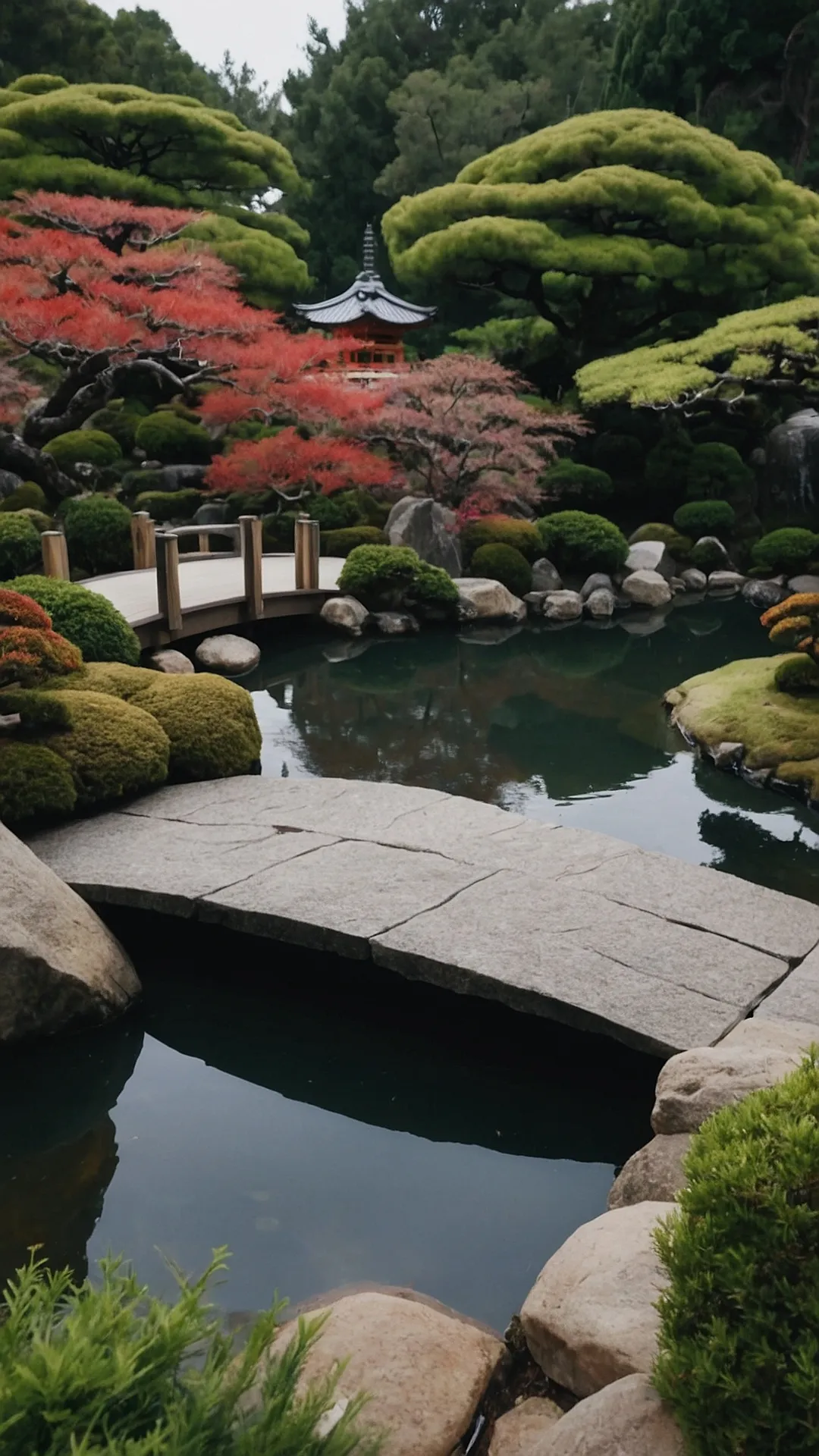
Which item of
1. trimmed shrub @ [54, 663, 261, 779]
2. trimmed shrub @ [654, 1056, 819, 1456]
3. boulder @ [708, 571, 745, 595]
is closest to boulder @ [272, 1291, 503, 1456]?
trimmed shrub @ [654, 1056, 819, 1456]

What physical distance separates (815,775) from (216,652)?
621cm

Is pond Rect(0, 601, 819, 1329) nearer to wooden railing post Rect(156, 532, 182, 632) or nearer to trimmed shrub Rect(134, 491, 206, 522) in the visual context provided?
wooden railing post Rect(156, 532, 182, 632)

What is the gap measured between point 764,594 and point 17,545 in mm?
10715

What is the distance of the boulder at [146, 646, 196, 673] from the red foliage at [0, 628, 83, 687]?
135 inches

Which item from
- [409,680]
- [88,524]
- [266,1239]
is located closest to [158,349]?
[88,524]

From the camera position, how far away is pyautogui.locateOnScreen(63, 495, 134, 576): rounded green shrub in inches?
521

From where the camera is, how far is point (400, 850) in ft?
18.8

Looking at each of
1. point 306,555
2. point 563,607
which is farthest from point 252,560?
point 563,607

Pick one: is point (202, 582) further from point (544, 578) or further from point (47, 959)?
point (47, 959)

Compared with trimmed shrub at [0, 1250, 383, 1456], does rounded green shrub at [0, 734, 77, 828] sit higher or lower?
lower

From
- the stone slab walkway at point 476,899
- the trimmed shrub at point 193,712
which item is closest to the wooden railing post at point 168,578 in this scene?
the trimmed shrub at point 193,712

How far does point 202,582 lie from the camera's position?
12.9 m

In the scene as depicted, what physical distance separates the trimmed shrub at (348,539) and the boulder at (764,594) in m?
5.77

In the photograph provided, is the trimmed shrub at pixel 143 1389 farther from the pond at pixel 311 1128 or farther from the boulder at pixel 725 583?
the boulder at pixel 725 583
